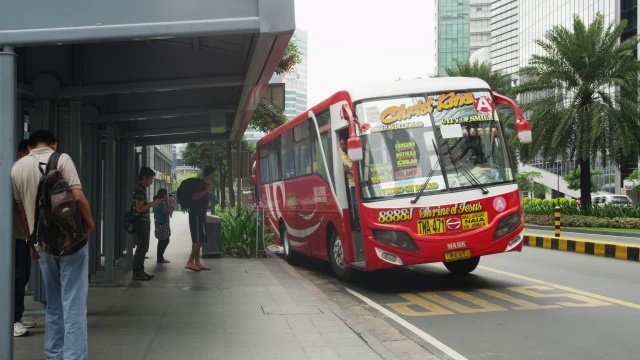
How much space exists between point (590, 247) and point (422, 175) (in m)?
9.83

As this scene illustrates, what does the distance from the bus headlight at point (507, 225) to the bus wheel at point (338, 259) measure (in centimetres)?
257

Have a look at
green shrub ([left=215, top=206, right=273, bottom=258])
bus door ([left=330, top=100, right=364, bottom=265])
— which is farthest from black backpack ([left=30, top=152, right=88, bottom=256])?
green shrub ([left=215, top=206, right=273, bottom=258])

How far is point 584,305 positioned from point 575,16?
23876 mm

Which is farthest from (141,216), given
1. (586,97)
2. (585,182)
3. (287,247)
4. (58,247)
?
(585,182)

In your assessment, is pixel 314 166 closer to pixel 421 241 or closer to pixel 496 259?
pixel 421 241

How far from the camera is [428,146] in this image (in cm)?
1060

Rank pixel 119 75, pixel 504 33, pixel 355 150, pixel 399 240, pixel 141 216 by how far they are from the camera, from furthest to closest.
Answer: pixel 504 33 < pixel 141 216 < pixel 399 240 < pixel 355 150 < pixel 119 75

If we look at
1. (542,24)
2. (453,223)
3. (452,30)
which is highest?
(452,30)

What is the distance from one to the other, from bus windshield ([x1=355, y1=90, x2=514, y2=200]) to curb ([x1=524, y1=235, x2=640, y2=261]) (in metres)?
7.35

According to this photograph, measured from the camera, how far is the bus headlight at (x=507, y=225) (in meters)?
10.6

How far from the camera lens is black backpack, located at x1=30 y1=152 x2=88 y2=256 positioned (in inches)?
199

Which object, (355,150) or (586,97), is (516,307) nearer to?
(355,150)

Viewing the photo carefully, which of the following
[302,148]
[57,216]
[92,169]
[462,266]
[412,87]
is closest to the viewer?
[57,216]

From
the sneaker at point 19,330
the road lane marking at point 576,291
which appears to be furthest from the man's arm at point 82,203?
the road lane marking at point 576,291
